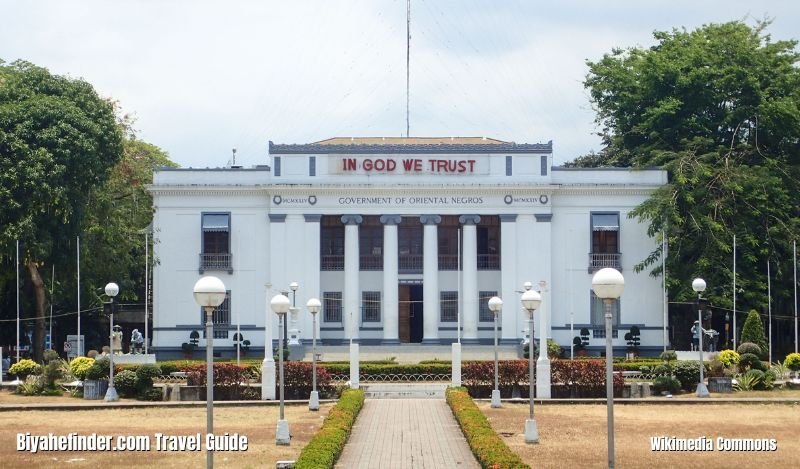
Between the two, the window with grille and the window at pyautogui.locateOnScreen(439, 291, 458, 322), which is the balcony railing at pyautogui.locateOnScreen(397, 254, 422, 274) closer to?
the window at pyautogui.locateOnScreen(439, 291, 458, 322)

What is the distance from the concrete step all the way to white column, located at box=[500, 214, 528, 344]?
15180 mm

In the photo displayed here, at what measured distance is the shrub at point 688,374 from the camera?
1737 inches

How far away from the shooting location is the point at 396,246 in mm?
63094

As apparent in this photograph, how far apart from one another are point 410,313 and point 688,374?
2239 centimetres

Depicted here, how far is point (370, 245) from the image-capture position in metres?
64.8

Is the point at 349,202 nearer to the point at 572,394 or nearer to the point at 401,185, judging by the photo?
the point at 401,185

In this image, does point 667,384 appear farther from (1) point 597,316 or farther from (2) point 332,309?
(2) point 332,309

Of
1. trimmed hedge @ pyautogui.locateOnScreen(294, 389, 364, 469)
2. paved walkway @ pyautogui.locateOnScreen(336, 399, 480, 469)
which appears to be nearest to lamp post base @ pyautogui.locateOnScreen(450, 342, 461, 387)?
paved walkway @ pyautogui.locateOnScreen(336, 399, 480, 469)

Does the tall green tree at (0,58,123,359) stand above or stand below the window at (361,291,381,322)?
above

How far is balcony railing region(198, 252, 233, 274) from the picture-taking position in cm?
6284

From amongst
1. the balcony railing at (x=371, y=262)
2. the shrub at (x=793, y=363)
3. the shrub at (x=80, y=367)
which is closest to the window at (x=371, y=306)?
the balcony railing at (x=371, y=262)

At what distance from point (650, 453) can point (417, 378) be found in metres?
22.0

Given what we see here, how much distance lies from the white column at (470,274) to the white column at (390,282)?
134 inches

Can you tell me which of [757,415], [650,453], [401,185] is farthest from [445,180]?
[650,453]
